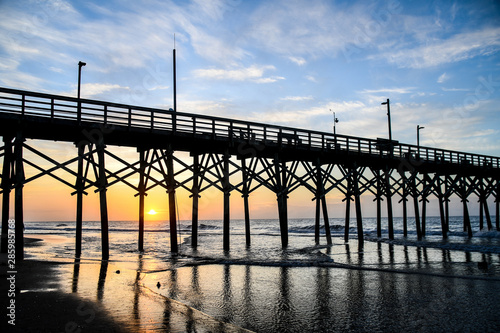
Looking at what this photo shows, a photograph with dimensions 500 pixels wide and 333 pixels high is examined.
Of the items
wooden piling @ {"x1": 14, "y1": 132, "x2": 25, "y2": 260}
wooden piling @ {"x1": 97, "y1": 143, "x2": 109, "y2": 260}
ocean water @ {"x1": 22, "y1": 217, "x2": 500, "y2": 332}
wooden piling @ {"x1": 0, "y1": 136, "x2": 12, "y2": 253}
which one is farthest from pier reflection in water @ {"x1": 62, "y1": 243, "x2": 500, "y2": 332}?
wooden piling @ {"x1": 0, "y1": 136, "x2": 12, "y2": 253}

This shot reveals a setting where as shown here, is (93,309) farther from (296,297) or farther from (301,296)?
(301,296)

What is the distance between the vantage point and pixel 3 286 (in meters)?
6.90

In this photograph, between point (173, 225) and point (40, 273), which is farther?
point (173, 225)

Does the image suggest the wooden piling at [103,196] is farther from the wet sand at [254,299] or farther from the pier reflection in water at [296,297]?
the pier reflection in water at [296,297]

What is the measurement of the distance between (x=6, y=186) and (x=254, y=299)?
10.3 metres

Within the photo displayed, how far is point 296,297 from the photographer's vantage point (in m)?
7.40

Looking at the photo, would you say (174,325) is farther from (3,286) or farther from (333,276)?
(333,276)

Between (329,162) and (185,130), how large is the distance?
1043cm

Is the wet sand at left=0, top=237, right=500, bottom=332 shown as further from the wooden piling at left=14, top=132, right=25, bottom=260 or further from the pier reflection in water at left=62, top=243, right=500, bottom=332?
the wooden piling at left=14, top=132, right=25, bottom=260

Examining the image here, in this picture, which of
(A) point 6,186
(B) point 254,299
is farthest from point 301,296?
(A) point 6,186

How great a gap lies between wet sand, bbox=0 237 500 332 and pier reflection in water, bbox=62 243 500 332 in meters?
0.02

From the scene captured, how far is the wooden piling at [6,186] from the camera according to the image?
39.7 feet

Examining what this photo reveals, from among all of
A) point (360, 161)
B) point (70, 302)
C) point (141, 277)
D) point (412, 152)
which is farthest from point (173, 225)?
point (412, 152)

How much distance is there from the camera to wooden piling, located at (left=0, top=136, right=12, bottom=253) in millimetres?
12102
